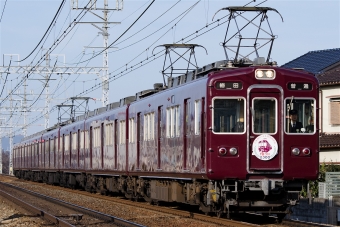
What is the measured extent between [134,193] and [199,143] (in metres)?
8.02

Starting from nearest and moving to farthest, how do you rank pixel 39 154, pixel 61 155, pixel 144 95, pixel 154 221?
pixel 154 221 < pixel 144 95 < pixel 61 155 < pixel 39 154

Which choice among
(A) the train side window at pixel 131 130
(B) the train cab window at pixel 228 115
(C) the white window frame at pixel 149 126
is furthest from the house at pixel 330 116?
(B) the train cab window at pixel 228 115

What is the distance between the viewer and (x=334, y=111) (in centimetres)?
3092

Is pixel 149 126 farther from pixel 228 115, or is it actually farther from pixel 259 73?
pixel 259 73

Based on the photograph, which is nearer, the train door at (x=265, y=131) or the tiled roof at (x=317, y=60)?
the train door at (x=265, y=131)

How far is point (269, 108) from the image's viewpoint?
15344mm

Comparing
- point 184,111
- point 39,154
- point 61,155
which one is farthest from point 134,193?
point 39,154

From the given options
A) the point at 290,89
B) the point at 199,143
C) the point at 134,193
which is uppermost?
the point at 290,89

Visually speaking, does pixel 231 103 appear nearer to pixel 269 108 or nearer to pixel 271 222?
pixel 269 108

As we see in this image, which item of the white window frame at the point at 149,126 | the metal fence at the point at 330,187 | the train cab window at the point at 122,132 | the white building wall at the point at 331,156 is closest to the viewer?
the white window frame at the point at 149,126

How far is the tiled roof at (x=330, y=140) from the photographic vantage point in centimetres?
3020

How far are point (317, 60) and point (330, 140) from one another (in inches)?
313

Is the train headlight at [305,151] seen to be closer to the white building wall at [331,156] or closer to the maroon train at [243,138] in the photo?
the maroon train at [243,138]

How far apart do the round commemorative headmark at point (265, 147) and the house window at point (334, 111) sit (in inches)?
637
